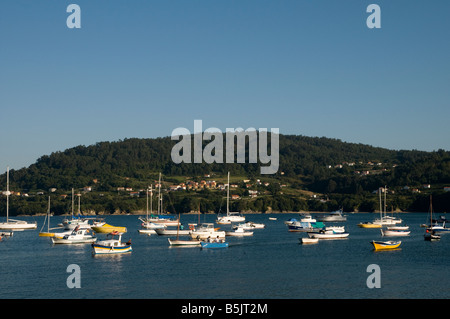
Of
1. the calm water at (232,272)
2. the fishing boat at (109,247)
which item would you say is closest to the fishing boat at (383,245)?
the calm water at (232,272)

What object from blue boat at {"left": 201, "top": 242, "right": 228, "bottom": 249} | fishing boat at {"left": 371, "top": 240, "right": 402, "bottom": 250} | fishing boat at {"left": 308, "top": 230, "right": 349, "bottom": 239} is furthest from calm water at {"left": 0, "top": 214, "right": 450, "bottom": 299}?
fishing boat at {"left": 308, "top": 230, "right": 349, "bottom": 239}

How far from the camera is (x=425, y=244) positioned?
87750mm

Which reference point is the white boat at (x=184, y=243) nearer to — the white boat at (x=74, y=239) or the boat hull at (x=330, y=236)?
the white boat at (x=74, y=239)

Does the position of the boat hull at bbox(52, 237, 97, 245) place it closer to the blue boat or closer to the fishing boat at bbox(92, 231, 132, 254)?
the fishing boat at bbox(92, 231, 132, 254)

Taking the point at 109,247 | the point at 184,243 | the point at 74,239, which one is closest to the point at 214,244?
the point at 184,243

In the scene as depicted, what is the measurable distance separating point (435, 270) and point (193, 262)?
2771 cm

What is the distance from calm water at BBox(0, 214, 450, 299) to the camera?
151 ft

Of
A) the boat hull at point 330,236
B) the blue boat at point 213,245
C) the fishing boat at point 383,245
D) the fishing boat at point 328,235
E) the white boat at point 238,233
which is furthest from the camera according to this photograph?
the white boat at point 238,233

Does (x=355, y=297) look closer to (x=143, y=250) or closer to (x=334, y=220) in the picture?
(x=143, y=250)

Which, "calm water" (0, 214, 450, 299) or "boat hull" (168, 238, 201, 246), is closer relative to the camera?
"calm water" (0, 214, 450, 299)

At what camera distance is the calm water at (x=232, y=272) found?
1815 inches

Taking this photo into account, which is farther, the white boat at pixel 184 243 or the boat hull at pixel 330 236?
the boat hull at pixel 330 236

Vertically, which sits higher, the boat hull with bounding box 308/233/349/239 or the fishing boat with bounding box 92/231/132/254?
the fishing boat with bounding box 92/231/132/254
